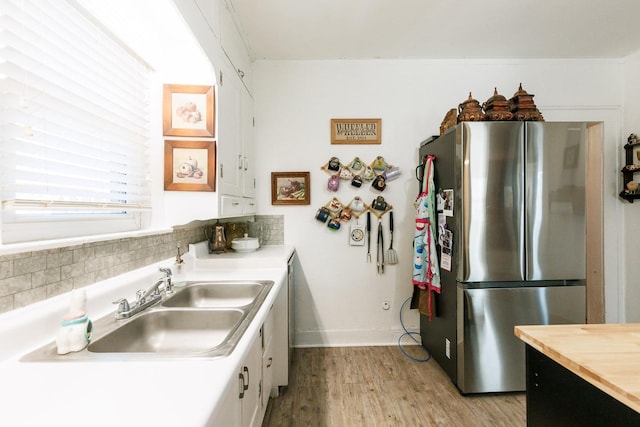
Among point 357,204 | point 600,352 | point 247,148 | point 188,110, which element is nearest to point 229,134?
point 188,110

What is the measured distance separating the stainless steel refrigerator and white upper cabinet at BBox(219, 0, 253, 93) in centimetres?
157

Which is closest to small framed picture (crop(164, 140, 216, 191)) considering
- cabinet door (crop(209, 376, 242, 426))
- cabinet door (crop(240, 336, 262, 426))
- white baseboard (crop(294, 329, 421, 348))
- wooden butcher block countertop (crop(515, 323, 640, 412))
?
cabinet door (crop(240, 336, 262, 426))

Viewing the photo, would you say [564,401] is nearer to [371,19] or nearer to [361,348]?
[361,348]

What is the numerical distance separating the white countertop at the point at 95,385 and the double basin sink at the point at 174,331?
0.03 meters

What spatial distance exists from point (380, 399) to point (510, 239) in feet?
4.44

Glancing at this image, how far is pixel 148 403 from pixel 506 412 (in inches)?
82.8

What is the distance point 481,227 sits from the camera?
6.15 ft

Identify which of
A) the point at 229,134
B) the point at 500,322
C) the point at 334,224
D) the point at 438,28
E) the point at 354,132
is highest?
the point at 438,28

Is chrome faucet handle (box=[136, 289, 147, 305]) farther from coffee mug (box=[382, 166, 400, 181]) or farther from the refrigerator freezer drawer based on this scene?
coffee mug (box=[382, 166, 400, 181])

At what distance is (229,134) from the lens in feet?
5.97

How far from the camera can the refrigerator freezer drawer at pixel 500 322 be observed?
74.2 inches

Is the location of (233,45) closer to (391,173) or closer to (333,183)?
(333,183)

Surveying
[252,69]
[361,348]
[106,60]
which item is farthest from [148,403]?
[252,69]

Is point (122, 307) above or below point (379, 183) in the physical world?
below
